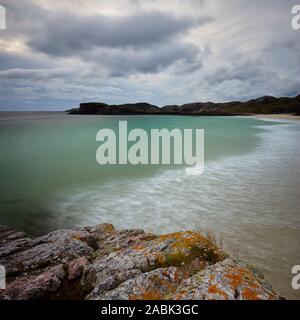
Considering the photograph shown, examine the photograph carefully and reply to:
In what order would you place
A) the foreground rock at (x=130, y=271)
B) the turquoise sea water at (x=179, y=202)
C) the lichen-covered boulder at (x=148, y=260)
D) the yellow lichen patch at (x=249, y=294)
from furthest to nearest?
the turquoise sea water at (x=179, y=202)
the lichen-covered boulder at (x=148, y=260)
the foreground rock at (x=130, y=271)
the yellow lichen patch at (x=249, y=294)

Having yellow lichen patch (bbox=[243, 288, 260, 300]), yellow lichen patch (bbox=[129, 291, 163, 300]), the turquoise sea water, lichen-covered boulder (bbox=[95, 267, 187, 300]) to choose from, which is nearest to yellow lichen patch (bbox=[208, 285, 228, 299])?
yellow lichen patch (bbox=[243, 288, 260, 300])

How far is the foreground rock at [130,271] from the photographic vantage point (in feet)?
10.8

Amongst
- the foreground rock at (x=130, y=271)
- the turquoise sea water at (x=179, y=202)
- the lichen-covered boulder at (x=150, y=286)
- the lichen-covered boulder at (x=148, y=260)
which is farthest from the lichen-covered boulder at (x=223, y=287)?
the turquoise sea water at (x=179, y=202)

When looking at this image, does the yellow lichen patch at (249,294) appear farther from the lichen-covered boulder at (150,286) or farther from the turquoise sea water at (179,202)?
the turquoise sea water at (179,202)

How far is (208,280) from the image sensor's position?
333cm

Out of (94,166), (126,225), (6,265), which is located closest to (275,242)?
(126,225)

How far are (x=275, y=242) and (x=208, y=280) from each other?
4372 millimetres

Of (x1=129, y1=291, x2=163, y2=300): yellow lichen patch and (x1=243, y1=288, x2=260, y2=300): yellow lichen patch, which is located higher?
(x1=243, y1=288, x2=260, y2=300): yellow lichen patch

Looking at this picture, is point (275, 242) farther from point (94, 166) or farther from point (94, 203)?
point (94, 166)

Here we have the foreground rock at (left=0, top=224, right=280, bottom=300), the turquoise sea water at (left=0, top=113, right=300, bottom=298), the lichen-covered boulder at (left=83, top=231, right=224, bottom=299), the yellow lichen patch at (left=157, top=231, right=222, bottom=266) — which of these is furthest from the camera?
the turquoise sea water at (left=0, top=113, right=300, bottom=298)

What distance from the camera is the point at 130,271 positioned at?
3961 millimetres

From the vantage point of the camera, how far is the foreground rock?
3.29 meters

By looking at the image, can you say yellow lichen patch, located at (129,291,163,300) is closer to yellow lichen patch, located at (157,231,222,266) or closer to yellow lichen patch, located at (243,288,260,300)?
yellow lichen patch, located at (157,231,222,266)

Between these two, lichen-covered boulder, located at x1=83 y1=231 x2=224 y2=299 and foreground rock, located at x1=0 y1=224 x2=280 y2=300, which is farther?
lichen-covered boulder, located at x1=83 y1=231 x2=224 y2=299
